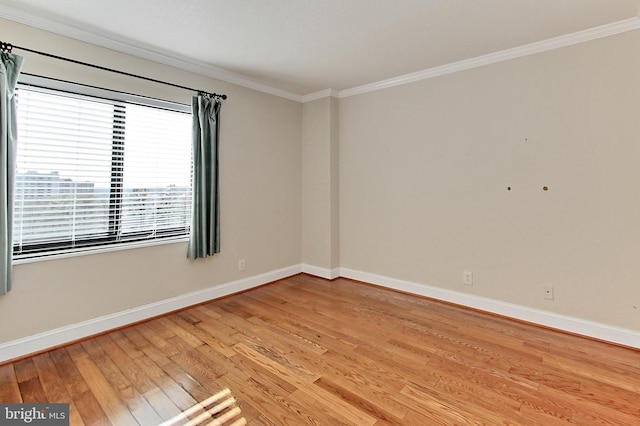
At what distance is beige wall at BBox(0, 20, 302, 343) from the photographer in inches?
88.4

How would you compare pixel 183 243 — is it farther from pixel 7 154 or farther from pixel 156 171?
pixel 7 154

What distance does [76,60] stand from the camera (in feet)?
7.80

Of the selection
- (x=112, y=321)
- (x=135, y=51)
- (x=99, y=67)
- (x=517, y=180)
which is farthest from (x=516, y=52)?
(x=112, y=321)

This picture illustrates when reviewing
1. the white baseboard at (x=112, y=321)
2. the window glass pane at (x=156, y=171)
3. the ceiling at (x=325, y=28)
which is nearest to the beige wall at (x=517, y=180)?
the ceiling at (x=325, y=28)

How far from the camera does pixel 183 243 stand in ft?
10.1

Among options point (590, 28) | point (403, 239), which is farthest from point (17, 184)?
point (590, 28)

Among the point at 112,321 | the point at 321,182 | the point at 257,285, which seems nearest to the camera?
the point at 112,321

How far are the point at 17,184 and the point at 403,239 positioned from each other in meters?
3.38

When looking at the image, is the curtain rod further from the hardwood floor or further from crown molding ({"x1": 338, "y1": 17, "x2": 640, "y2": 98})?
the hardwood floor

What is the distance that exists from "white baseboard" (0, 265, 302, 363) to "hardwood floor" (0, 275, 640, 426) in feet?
0.27

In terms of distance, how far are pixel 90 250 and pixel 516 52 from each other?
155 inches

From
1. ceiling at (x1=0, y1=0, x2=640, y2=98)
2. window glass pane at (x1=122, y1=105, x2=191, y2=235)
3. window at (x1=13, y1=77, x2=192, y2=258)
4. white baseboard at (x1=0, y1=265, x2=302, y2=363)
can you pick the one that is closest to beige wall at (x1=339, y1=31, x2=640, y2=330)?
ceiling at (x1=0, y1=0, x2=640, y2=98)

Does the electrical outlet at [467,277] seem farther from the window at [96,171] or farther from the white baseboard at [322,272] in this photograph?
the window at [96,171]

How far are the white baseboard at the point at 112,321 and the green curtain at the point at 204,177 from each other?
456 millimetres
